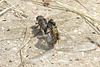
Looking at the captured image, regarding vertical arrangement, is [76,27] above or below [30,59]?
above

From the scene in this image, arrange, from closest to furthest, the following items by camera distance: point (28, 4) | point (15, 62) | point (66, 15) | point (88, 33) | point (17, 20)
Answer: point (15, 62) < point (88, 33) < point (17, 20) < point (66, 15) < point (28, 4)

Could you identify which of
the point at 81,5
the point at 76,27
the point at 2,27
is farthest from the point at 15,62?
the point at 81,5

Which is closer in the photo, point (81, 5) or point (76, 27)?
point (76, 27)

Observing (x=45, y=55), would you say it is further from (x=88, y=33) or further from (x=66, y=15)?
(x=66, y=15)

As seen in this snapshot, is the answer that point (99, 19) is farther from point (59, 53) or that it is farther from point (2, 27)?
point (2, 27)

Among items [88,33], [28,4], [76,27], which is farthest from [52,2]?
[88,33]

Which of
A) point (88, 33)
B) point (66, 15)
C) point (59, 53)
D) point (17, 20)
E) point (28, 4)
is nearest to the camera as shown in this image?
point (59, 53)
